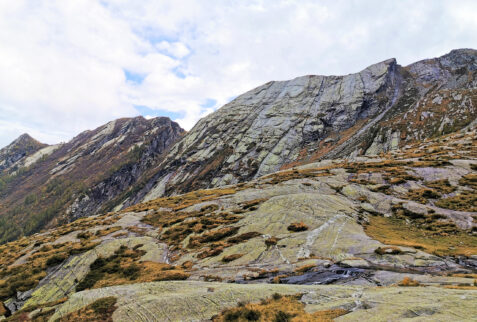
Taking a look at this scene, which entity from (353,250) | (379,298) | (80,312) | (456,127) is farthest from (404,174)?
(456,127)

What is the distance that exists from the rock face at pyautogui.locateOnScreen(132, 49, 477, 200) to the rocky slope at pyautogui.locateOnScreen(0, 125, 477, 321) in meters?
56.7

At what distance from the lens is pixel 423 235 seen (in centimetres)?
2059

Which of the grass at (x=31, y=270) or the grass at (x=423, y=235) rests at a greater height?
the grass at (x=423, y=235)

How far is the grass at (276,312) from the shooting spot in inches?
347

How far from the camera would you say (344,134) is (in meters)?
104

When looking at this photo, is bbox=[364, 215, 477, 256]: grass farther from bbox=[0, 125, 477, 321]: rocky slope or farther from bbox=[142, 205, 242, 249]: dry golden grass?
bbox=[142, 205, 242, 249]: dry golden grass

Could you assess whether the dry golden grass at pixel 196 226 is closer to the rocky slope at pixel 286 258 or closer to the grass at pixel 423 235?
the rocky slope at pixel 286 258

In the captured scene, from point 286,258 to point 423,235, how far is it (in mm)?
14212

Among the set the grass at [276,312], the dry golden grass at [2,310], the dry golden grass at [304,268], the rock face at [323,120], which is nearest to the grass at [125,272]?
the dry golden grass at [2,310]

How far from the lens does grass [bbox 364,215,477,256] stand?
52.7 ft

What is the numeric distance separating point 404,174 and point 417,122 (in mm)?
67042

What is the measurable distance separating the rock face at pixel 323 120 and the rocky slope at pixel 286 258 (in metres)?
56.7

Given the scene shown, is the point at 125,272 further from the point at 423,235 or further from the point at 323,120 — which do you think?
the point at 323,120

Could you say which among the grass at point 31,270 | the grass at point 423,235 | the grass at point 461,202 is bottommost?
the grass at point 31,270
